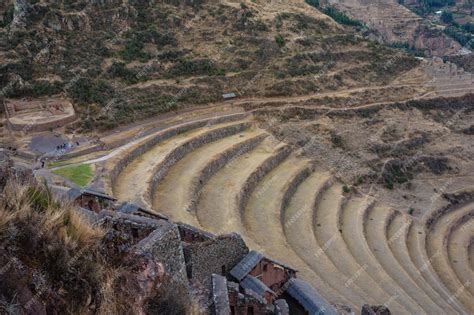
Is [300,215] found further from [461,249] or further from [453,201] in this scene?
[453,201]

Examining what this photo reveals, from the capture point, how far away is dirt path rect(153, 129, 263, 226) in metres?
29.4

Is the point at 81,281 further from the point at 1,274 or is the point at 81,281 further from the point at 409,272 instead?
the point at 409,272

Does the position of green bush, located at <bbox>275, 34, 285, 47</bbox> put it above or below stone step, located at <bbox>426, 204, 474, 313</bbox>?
above

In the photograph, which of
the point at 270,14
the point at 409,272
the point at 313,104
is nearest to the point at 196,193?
the point at 409,272

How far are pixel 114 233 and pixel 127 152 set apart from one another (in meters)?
26.4

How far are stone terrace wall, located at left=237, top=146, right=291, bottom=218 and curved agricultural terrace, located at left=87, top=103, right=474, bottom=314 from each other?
0.29ft

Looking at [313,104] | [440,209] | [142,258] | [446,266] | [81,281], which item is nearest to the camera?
[81,281]

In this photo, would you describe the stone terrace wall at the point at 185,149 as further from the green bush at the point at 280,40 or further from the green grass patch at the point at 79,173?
the green bush at the point at 280,40

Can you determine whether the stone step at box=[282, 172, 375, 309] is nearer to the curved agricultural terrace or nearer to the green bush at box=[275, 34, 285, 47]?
the curved agricultural terrace

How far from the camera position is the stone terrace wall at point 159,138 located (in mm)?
33225

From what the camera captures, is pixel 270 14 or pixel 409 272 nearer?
pixel 409 272

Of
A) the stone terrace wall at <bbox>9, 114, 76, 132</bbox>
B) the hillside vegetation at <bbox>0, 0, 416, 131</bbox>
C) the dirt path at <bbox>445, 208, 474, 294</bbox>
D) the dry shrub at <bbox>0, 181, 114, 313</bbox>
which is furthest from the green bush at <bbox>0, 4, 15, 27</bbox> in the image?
the dry shrub at <bbox>0, 181, 114, 313</bbox>

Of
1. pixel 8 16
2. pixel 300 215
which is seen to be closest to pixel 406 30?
pixel 8 16

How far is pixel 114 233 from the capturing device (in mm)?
9789
